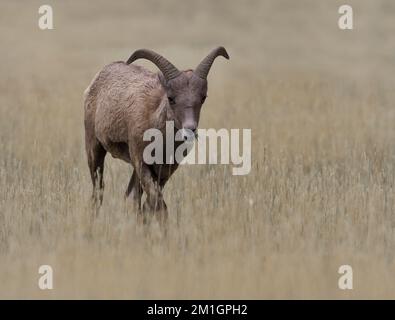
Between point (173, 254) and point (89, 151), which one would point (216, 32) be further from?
point (173, 254)

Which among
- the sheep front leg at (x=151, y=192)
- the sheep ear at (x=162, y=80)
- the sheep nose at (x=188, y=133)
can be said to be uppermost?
the sheep ear at (x=162, y=80)

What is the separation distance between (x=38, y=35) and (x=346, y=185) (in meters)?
14.2

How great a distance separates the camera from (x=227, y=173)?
44.3 ft

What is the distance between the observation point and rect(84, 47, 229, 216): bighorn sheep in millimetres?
10562

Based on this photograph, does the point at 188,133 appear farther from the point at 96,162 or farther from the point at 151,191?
the point at 96,162

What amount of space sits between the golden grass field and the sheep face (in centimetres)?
111

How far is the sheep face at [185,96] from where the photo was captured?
10367mm

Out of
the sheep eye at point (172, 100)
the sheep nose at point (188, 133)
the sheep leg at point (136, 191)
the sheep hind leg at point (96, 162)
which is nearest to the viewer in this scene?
the sheep nose at point (188, 133)

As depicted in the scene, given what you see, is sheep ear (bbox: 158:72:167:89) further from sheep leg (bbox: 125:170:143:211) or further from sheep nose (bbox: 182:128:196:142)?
sheep leg (bbox: 125:170:143:211)

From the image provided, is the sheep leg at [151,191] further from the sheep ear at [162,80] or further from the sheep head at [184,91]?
the sheep ear at [162,80]

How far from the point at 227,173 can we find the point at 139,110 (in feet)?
8.58

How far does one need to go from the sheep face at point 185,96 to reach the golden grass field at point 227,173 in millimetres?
1114

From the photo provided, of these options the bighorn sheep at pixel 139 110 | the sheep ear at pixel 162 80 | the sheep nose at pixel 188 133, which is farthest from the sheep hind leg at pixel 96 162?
the sheep nose at pixel 188 133

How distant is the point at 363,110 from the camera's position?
59.0 feet
